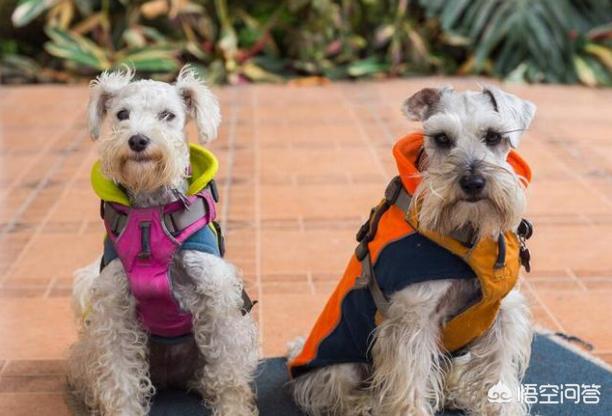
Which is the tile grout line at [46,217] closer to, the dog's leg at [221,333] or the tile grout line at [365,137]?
the dog's leg at [221,333]

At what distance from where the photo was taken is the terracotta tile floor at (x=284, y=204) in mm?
4223

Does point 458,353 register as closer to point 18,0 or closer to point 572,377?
point 572,377

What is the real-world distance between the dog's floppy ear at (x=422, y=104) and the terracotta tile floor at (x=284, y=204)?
1.28 meters

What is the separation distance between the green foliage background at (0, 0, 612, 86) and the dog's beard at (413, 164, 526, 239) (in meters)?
6.83

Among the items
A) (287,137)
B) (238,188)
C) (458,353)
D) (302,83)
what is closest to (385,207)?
(458,353)

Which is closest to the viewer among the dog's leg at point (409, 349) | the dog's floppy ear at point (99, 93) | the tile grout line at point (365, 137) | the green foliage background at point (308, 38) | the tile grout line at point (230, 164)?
the dog's leg at point (409, 349)

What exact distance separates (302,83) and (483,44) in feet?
6.57

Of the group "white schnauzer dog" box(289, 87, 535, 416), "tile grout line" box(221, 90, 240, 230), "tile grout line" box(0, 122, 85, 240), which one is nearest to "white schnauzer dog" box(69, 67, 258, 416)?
"white schnauzer dog" box(289, 87, 535, 416)

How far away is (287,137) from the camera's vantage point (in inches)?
298

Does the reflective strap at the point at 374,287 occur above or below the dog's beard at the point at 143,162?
below

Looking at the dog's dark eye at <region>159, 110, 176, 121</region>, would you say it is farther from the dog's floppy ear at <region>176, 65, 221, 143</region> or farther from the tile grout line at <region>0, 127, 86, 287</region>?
the tile grout line at <region>0, 127, 86, 287</region>

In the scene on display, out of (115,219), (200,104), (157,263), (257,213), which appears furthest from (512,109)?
(257,213)

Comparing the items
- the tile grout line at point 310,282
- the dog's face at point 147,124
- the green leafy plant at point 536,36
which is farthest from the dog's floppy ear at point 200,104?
the green leafy plant at point 536,36

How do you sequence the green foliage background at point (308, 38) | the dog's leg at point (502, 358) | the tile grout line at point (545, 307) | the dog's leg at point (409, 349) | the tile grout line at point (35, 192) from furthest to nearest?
the green foliage background at point (308, 38)
the tile grout line at point (35, 192)
the tile grout line at point (545, 307)
the dog's leg at point (502, 358)
the dog's leg at point (409, 349)
